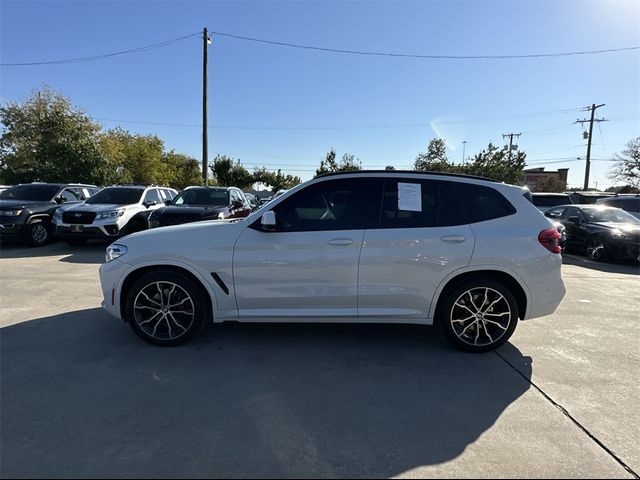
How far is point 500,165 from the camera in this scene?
130 feet

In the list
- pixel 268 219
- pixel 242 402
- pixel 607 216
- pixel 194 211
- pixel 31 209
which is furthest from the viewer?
pixel 607 216

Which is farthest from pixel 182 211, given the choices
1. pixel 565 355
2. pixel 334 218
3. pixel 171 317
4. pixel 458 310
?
pixel 565 355

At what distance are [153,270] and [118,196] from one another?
8.15 metres

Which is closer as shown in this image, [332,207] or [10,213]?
[332,207]

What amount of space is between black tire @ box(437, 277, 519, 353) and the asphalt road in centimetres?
18

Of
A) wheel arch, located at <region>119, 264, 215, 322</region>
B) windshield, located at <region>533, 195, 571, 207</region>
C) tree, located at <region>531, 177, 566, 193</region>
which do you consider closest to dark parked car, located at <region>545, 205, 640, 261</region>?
windshield, located at <region>533, 195, 571, 207</region>

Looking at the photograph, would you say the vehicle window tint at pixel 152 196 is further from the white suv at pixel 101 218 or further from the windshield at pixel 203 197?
the windshield at pixel 203 197

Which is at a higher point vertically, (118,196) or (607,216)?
(118,196)

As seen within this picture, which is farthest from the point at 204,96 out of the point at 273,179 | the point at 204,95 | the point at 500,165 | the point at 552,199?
the point at 273,179

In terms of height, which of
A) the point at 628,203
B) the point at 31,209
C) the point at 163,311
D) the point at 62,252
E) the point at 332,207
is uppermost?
the point at 628,203

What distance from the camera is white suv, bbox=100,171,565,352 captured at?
389cm

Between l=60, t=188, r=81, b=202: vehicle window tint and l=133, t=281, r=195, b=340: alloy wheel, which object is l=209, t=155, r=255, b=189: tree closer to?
l=60, t=188, r=81, b=202: vehicle window tint

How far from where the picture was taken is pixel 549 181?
57.9m

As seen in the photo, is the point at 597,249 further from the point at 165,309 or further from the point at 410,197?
the point at 165,309
